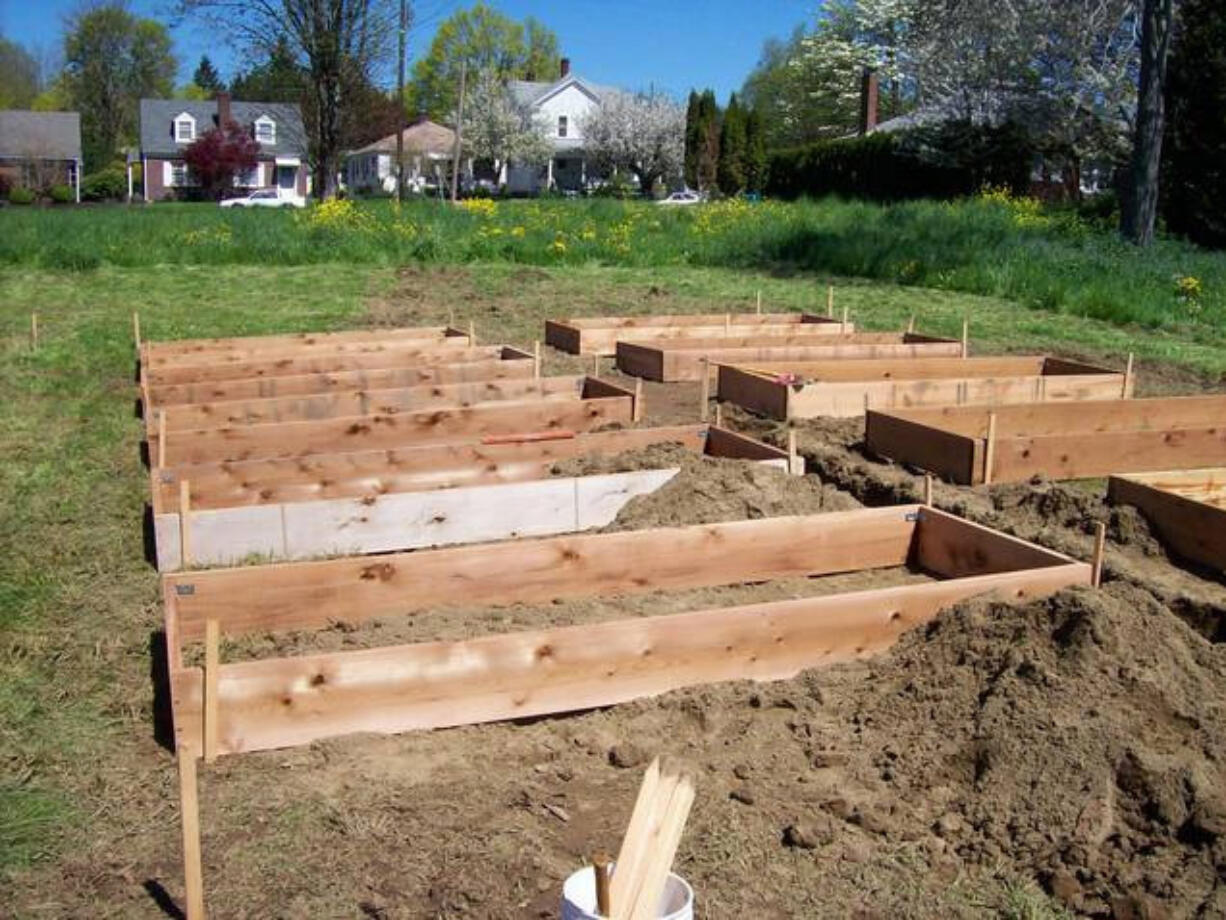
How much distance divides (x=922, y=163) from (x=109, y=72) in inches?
2325

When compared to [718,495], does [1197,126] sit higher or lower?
higher

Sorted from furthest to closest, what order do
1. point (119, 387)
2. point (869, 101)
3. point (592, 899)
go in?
point (869, 101) → point (119, 387) → point (592, 899)

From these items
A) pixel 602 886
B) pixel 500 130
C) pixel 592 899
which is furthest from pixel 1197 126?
pixel 500 130

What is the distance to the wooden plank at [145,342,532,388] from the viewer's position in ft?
34.1

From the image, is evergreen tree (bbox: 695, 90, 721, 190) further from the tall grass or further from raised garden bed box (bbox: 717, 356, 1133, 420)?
raised garden bed box (bbox: 717, 356, 1133, 420)

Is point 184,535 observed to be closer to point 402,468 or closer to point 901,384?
point 402,468

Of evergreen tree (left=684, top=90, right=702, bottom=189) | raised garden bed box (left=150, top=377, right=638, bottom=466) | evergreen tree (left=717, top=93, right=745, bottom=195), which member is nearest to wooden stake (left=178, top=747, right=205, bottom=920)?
raised garden bed box (left=150, top=377, right=638, bottom=466)

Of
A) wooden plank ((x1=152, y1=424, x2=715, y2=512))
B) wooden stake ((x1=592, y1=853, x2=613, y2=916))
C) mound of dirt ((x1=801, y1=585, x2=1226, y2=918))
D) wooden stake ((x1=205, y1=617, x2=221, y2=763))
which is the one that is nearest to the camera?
wooden stake ((x1=592, y1=853, x2=613, y2=916))

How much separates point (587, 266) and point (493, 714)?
53.8ft

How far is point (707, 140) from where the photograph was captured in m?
54.9

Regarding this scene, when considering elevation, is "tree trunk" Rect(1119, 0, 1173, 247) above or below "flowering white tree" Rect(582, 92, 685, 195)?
below

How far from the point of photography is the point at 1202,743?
4.00m

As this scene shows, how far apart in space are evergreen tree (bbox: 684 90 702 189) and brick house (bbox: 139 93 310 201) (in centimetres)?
2254

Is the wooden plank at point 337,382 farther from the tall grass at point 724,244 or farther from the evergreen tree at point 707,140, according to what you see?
the evergreen tree at point 707,140
